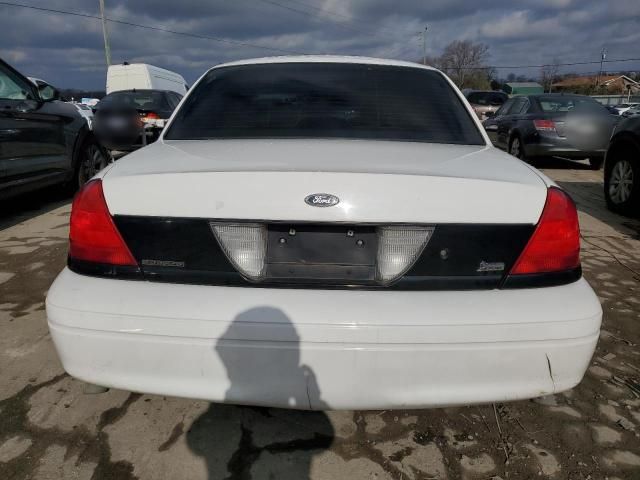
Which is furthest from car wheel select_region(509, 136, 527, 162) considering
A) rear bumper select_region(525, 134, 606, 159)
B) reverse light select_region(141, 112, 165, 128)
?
reverse light select_region(141, 112, 165, 128)

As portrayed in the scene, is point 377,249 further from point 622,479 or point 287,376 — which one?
point 622,479

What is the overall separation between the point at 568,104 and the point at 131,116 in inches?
330

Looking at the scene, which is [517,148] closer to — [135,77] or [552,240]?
[552,240]

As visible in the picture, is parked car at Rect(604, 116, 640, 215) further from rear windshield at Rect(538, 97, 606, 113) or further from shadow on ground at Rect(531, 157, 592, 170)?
shadow on ground at Rect(531, 157, 592, 170)

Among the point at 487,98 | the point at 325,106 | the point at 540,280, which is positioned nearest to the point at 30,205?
the point at 325,106

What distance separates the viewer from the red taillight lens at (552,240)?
1.65 m

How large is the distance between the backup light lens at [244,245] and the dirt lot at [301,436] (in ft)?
2.53

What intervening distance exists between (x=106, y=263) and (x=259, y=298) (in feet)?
1.84

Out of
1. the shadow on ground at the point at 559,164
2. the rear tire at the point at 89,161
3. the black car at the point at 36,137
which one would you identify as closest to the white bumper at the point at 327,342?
the black car at the point at 36,137

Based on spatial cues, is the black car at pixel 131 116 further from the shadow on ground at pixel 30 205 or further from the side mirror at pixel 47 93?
the shadow on ground at pixel 30 205

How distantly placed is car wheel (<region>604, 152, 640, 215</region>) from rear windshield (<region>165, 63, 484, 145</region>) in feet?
13.3

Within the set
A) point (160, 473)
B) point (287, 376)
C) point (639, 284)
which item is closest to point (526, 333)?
point (287, 376)

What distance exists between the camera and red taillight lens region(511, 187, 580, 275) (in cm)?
165

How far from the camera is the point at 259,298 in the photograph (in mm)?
1578
